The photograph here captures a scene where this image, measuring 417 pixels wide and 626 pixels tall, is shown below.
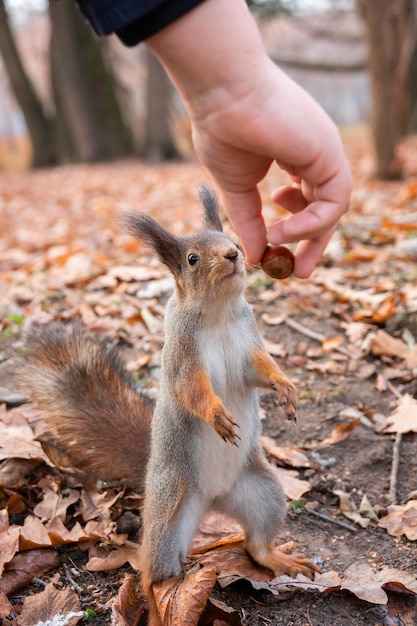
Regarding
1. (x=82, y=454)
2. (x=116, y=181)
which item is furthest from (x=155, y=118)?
(x=82, y=454)

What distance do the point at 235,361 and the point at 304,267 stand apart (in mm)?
271

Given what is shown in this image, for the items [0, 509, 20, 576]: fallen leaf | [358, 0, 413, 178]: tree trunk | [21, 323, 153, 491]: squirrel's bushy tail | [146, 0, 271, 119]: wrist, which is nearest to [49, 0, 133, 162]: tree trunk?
[358, 0, 413, 178]: tree trunk

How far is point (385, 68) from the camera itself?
214 inches

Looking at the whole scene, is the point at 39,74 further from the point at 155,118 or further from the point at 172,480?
the point at 172,480

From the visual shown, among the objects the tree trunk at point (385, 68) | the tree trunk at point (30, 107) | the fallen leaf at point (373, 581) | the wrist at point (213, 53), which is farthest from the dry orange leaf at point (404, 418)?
the tree trunk at point (30, 107)

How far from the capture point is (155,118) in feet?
35.4

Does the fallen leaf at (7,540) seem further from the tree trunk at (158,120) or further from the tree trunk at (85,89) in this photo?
the tree trunk at (85,89)

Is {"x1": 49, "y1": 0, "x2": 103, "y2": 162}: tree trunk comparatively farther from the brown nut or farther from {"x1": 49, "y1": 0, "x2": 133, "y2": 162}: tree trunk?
the brown nut

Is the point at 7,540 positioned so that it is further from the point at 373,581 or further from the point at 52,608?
the point at 373,581

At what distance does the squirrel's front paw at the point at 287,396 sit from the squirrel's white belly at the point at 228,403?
10 cm

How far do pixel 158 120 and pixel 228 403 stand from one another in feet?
31.9

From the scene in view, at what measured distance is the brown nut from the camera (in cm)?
159

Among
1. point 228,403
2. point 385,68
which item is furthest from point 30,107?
point 228,403

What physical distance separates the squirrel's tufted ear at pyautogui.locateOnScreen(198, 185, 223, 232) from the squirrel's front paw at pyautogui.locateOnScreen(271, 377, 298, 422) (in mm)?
421
